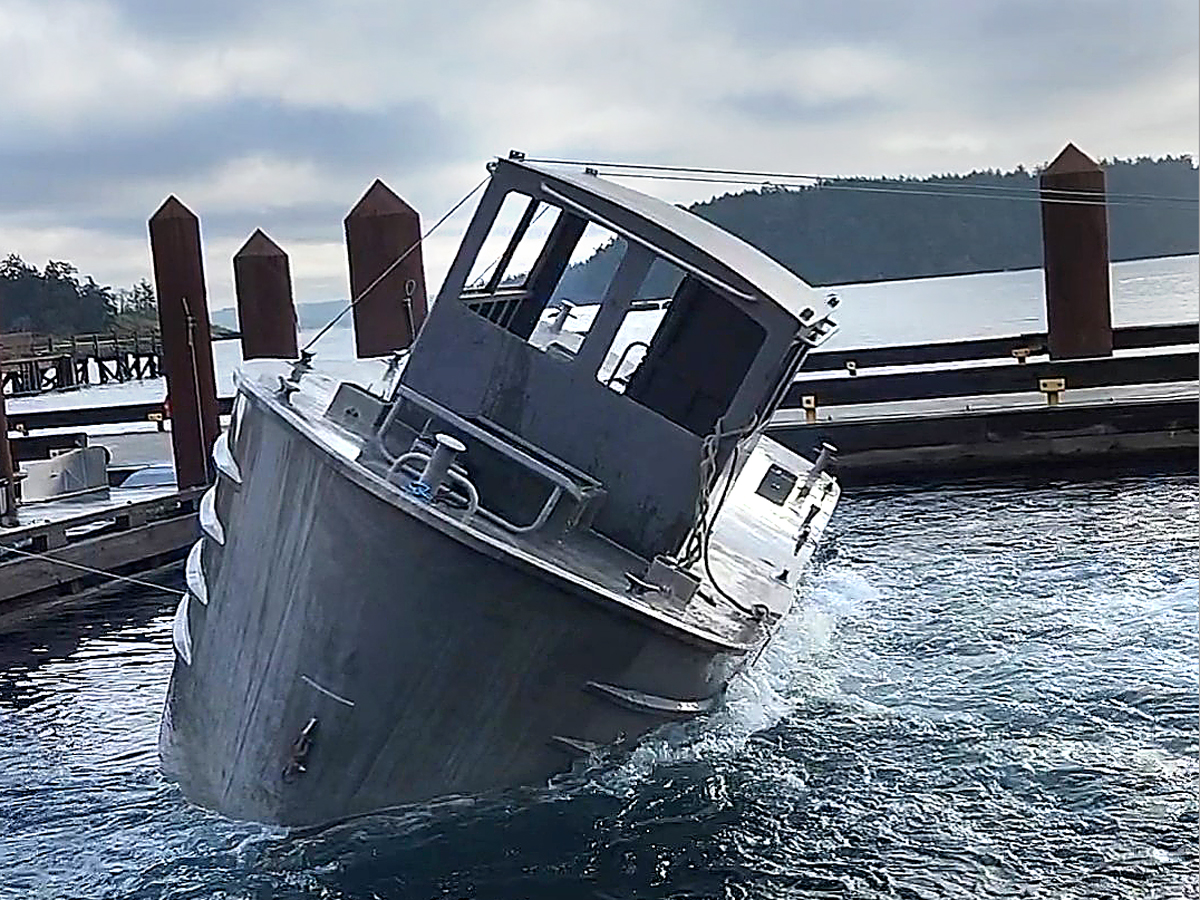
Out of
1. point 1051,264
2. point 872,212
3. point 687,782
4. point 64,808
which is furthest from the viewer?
point 872,212

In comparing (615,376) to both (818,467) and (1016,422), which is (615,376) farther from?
(1016,422)

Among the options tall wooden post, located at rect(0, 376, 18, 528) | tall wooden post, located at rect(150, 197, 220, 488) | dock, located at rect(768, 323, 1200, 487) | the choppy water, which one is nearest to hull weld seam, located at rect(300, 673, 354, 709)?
the choppy water

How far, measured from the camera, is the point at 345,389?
8.49 meters

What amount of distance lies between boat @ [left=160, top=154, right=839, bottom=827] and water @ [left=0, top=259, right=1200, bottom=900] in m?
0.29

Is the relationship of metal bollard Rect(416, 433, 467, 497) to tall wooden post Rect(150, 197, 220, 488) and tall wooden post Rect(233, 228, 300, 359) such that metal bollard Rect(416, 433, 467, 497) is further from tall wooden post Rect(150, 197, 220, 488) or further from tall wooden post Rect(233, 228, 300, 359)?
tall wooden post Rect(233, 228, 300, 359)

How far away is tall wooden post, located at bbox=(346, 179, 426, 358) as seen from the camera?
56.0 feet

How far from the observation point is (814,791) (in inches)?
288

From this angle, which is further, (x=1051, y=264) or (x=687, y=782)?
(x=1051, y=264)

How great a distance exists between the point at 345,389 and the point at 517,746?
111 inches

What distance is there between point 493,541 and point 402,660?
78 cm

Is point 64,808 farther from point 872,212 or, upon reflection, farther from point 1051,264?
point 872,212

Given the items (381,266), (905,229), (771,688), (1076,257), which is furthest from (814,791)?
(905,229)

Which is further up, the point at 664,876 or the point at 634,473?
the point at 634,473

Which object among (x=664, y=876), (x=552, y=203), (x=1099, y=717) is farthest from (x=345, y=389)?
(x=1099, y=717)
